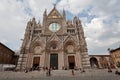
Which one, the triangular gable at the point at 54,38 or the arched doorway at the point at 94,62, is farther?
the arched doorway at the point at 94,62

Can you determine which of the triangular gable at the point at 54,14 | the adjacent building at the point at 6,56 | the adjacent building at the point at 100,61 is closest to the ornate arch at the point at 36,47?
the adjacent building at the point at 6,56

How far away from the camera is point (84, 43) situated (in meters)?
28.0

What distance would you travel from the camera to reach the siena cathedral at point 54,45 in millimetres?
26391

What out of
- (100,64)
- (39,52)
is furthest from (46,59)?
(100,64)

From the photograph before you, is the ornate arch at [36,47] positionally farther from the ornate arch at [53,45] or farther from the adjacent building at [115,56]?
the adjacent building at [115,56]

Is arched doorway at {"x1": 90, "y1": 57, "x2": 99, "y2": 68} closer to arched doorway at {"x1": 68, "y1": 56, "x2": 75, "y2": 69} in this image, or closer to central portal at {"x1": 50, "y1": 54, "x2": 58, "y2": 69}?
arched doorway at {"x1": 68, "y1": 56, "x2": 75, "y2": 69}

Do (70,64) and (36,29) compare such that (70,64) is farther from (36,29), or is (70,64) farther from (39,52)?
(36,29)

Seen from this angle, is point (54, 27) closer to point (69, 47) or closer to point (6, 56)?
point (69, 47)

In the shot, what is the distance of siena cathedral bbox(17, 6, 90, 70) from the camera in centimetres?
2639

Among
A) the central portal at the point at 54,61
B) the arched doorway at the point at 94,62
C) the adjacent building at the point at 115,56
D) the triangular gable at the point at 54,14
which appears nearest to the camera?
the central portal at the point at 54,61

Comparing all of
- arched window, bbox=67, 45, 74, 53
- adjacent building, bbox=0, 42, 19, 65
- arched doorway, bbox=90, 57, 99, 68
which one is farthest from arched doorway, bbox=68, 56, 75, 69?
adjacent building, bbox=0, 42, 19, 65

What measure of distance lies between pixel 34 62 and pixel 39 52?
2780 millimetres

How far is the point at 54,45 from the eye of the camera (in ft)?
95.4

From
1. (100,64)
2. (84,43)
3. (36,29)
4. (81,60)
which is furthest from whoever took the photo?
(100,64)
